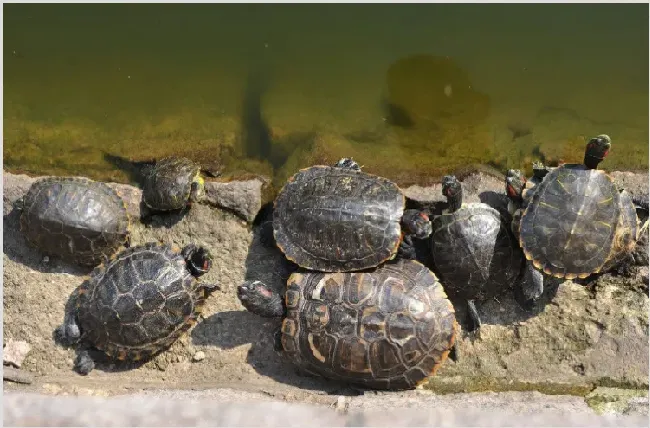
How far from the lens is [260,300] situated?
4945 mm

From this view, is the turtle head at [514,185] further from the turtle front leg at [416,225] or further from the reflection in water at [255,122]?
the reflection in water at [255,122]

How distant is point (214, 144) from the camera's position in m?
6.04

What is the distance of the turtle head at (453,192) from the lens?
16.6ft

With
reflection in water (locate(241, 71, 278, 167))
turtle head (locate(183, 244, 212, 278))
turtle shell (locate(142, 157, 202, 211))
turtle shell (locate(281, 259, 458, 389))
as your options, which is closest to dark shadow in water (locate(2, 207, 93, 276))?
turtle shell (locate(142, 157, 202, 211))

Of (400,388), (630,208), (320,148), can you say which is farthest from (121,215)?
(630,208)

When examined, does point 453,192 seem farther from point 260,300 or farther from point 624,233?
point 260,300

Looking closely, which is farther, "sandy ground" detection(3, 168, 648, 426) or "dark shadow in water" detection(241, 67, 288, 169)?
"dark shadow in water" detection(241, 67, 288, 169)

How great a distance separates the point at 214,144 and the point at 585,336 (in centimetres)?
447

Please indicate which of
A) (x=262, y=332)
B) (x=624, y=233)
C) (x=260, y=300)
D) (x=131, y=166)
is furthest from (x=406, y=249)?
(x=131, y=166)

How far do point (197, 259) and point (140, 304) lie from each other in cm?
68

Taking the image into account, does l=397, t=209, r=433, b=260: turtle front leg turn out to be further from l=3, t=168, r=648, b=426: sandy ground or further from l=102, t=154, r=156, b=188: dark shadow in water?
l=102, t=154, r=156, b=188: dark shadow in water

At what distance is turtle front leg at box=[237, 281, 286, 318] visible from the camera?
4.92 m

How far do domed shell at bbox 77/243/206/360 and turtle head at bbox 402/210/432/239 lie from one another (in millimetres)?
2156

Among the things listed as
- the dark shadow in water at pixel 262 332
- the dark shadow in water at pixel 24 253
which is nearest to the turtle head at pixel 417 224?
the dark shadow in water at pixel 262 332
